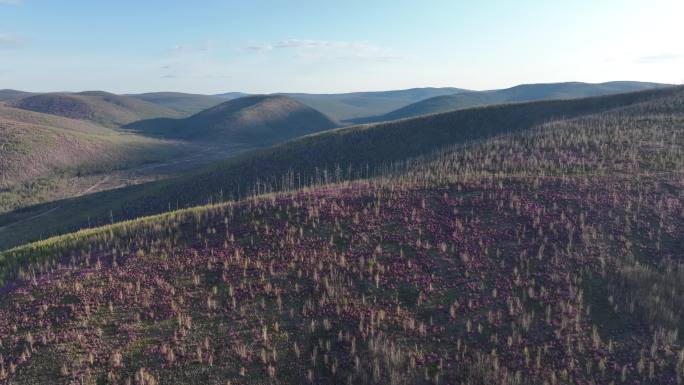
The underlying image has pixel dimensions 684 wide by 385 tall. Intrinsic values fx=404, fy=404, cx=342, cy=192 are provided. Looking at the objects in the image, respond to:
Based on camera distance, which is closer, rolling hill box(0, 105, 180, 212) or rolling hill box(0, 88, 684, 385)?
rolling hill box(0, 88, 684, 385)

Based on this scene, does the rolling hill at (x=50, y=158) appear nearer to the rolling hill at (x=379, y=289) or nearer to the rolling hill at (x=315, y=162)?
the rolling hill at (x=315, y=162)

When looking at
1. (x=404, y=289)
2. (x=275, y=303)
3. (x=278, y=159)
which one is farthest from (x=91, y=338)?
(x=278, y=159)

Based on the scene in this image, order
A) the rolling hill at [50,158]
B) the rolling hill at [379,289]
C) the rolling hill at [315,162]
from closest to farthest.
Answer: the rolling hill at [379,289], the rolling hill at [315,162], the rolling hill at [50,158]

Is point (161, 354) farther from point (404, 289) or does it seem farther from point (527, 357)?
point (527, 357)

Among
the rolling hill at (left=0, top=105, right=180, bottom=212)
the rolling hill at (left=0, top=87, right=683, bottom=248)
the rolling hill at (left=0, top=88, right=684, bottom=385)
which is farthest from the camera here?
the rolling hill at (left=0, top=105, right=180, bottom=212)

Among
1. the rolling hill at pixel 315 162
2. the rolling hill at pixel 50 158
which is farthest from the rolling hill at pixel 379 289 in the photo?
the rolling hill at pixel 50 158

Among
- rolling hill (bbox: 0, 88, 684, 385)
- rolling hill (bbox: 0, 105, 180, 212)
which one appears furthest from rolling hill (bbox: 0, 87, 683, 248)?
rolling hill (bbox: 0, 88, 684, 385)

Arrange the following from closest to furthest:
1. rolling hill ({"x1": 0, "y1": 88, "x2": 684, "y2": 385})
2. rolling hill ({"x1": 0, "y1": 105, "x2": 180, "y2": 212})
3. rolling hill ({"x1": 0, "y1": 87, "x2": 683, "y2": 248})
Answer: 1. rolling hill ({"x1": 0, "y1": 88, "x2": 684, "y2": 385})
2. rolling hill ({"x1": 0, "y1": 87, "x2": 683, "y2": 248})
3. rolling hill ({"x1": 0, "y1": 105, "x2": 180, "y2": 212})

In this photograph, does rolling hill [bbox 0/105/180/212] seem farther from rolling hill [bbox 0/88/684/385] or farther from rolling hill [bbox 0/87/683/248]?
rolling hill [bbox 0/88/684/385]
